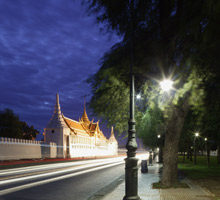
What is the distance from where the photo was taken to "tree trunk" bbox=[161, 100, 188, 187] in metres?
12.0

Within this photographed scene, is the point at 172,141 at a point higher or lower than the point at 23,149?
higher

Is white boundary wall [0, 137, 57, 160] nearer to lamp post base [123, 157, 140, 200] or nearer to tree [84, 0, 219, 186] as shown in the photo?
tree [84, 0, 219, 186]

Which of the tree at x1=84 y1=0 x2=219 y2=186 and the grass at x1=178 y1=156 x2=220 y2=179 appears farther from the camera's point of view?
the grass at x1=178 y1=156 x2=220 y2=179

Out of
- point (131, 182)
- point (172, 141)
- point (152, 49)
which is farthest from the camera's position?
point (172, 141)

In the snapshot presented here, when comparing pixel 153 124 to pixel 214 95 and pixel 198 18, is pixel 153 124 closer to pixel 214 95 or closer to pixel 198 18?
pixel 214 95

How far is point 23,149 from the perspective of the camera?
126 ft

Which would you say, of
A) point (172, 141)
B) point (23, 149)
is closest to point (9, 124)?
point (23, 149)

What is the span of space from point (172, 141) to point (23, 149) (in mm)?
30592

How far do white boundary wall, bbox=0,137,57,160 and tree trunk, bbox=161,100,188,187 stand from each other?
25547mm

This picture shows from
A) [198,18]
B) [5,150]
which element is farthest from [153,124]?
[5,150]

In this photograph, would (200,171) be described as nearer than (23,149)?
Yes

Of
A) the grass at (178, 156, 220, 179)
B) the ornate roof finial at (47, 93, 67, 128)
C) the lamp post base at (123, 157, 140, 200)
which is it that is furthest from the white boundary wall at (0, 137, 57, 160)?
the lamp post base at (123, 157, 140, 200)

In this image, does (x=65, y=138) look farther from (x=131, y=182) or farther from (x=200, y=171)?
(x=131, y=182)

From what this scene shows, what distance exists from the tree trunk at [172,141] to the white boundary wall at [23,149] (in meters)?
25.5
